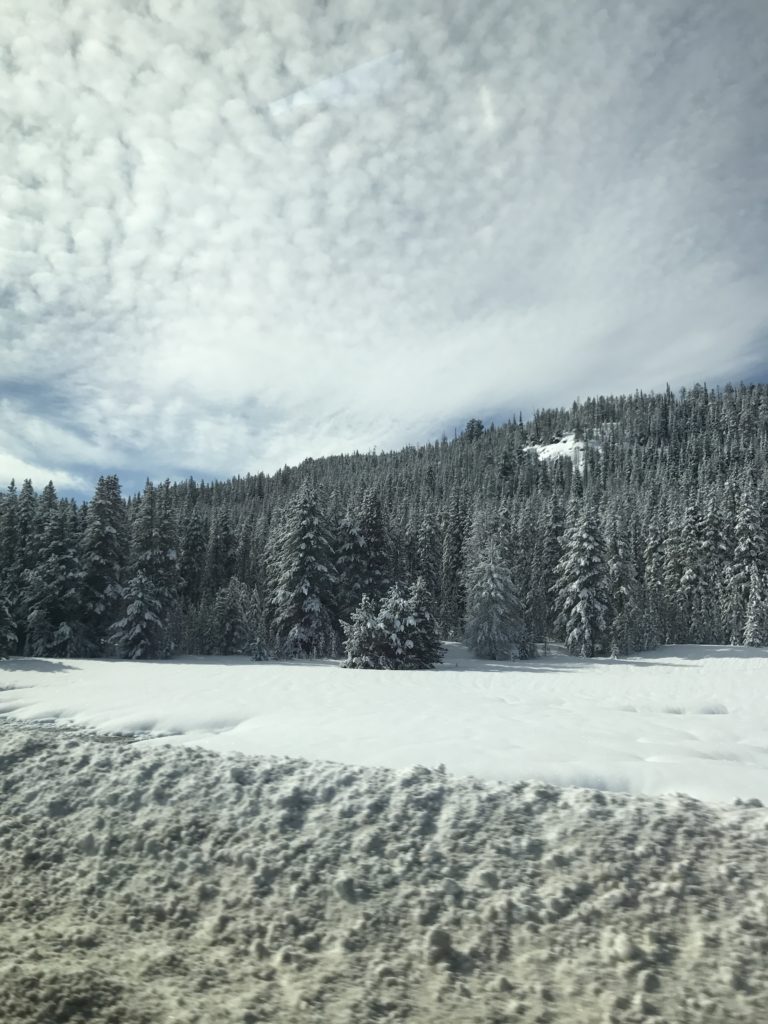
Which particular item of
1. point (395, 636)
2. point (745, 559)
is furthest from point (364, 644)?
point (745, 559)

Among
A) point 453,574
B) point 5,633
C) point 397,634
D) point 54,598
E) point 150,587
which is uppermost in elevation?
point 453,574

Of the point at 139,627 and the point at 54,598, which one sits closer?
the point at 54,598

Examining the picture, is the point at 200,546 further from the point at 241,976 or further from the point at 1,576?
the point at 241,976

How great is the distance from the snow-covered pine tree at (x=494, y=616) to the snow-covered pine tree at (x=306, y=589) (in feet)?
33.1

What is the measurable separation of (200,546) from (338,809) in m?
58.4

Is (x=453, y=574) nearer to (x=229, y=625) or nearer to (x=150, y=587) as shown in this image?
(x=229, y=625)

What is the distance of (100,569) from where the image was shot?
3581cm

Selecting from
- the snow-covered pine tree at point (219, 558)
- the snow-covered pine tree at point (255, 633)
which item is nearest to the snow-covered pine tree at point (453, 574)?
the snow-covered pine tree at point (255, 633)

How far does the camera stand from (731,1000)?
14.3 feet

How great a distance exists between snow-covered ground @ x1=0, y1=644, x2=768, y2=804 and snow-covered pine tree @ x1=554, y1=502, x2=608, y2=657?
21840mm

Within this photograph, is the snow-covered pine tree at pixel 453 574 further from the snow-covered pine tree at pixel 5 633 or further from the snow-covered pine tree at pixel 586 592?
the snow-covered pine tree at pixel 5 633

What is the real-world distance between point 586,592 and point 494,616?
798cm

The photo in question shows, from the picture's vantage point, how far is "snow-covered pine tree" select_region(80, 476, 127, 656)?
35188 millimetres

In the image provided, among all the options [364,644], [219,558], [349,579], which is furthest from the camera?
[219,558]
